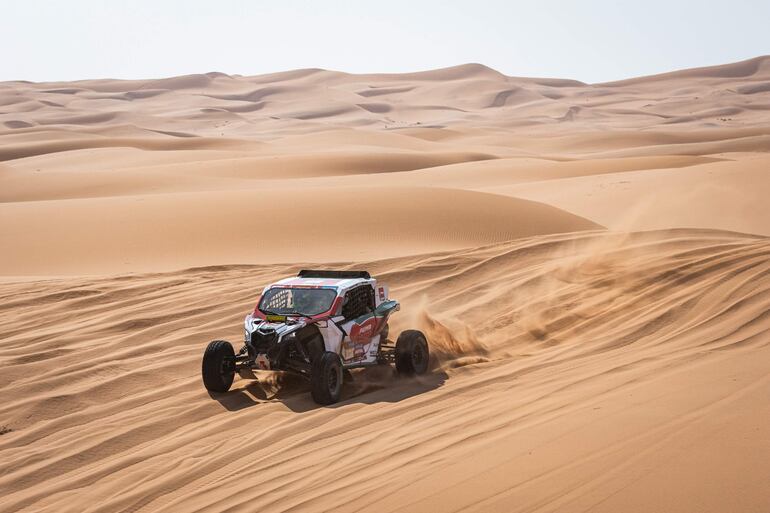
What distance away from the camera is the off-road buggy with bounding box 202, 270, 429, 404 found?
9.07 metres

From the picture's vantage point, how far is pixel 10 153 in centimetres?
5731

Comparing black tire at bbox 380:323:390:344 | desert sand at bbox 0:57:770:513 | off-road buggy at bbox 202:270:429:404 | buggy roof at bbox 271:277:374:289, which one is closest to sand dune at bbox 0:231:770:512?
desert sand at bbox 0:57:770:513

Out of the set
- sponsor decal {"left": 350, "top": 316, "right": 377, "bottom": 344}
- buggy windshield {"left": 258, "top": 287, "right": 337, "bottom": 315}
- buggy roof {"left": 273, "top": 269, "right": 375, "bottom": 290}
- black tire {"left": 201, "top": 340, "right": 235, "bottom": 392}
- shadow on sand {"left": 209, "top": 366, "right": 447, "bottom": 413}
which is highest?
buggy roof {"left": 273, "top": 269, "right": 375, "bottom": 290}

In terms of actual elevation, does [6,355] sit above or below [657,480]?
below

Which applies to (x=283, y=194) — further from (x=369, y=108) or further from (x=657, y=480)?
(x=369, y=108)

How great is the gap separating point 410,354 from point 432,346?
137 cm

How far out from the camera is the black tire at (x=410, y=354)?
393 inches

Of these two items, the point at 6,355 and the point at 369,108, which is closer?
the point at 6,355

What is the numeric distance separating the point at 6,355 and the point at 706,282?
956 centimetres

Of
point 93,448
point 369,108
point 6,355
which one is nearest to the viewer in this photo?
point 93,448

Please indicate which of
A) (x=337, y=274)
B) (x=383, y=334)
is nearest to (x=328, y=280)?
(x=337, y=274)

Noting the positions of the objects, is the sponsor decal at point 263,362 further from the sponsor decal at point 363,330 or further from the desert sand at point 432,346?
the sponsor decal at point 363,330

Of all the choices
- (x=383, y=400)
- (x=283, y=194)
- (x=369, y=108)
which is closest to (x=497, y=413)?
(x=383, y=400)

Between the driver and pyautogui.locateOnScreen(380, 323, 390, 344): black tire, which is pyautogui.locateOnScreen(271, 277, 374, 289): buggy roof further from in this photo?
pyautogui.locateOnScreen(380, 323, 390, 344): black tire
